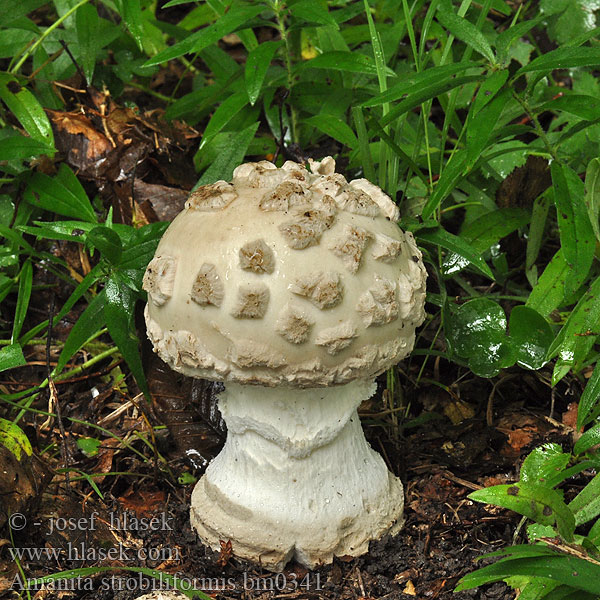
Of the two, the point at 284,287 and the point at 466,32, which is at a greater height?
the point at 466,32

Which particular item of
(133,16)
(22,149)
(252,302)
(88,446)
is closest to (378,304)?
(252,302)

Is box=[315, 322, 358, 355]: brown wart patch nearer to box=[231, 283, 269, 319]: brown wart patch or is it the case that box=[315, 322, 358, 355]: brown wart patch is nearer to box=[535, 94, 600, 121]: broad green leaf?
box=[231, 283, 269, 319]: brown wart patch

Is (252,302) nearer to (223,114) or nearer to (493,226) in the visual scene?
(223,114)

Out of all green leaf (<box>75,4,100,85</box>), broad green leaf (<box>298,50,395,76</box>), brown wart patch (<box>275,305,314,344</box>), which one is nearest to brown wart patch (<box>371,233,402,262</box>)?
brown wart patch (<box>275,305,314,344</box>)

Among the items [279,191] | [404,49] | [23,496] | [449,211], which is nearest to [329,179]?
[279,191]

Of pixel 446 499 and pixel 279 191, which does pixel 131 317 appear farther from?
pixel 446 499
